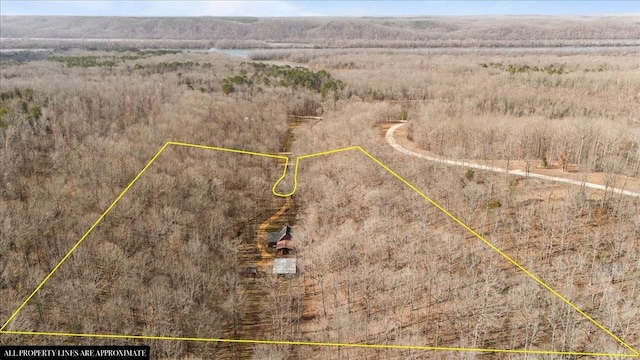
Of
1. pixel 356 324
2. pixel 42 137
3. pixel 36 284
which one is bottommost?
pixel 356 324

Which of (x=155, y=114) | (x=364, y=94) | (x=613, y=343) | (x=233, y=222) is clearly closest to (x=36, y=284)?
(x=233, y=222)

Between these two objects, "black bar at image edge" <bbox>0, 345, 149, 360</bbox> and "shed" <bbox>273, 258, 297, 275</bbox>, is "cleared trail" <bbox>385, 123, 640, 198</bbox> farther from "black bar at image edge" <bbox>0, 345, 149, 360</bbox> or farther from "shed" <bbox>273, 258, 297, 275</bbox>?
"black bar at image edge" <bbox>0, 345, 149, 360</bbox>

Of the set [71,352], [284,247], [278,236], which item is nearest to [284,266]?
[284,247]

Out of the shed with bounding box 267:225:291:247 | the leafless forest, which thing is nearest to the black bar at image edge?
the leafless forest

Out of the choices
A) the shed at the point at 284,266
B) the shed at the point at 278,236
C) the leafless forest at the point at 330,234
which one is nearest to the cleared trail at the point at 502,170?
the leafless forest at the point at 330,234

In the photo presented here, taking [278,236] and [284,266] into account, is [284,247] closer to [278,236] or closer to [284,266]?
[278,236]

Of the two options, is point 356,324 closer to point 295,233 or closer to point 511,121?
point 295,233
